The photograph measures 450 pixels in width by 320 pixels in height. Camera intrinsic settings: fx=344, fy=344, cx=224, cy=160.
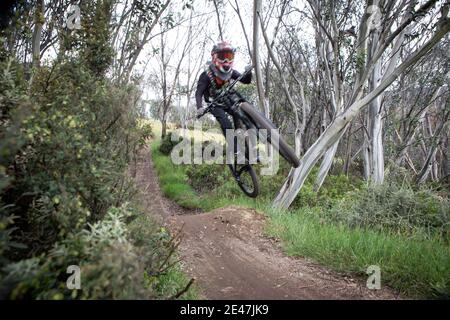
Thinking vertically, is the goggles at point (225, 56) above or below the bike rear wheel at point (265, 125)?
above

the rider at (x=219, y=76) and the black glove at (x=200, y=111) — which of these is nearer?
the rider at (x=219, y=76)

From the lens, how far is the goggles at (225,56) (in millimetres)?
6034

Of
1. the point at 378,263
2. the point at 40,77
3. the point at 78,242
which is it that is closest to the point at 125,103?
the point at 40,77

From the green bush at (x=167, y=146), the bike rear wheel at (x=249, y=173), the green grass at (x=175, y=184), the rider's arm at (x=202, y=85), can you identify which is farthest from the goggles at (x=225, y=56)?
the green bush at (x=167, y=146)

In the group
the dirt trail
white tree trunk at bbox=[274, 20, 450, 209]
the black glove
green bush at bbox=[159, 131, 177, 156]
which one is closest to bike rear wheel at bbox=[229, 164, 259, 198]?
the dirt trail

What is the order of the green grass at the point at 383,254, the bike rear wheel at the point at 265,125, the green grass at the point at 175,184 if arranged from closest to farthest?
→ the green grass at the point at 383,254
the bike rear wheel at the point at 265,125
the green grass at the point at 175,184

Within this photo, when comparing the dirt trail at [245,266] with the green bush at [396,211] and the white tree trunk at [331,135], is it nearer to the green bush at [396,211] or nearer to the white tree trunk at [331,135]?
the white tree trunk at [331,135]

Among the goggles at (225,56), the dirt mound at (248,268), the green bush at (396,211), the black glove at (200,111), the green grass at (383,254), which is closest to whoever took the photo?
the green grass at (383,254)

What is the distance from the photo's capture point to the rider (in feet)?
19.8

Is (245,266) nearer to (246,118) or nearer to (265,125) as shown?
(265,125)

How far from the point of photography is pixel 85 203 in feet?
11.0

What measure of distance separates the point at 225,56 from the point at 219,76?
41cm
